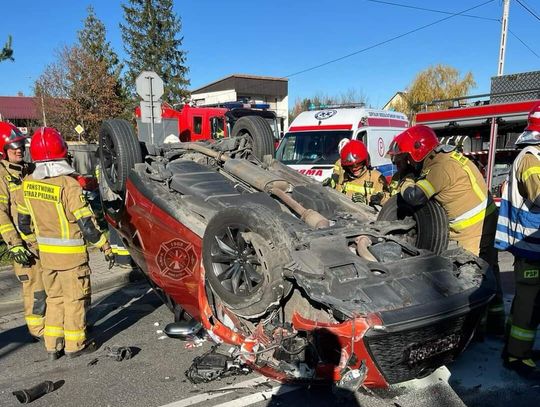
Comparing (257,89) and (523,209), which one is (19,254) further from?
(257,89)

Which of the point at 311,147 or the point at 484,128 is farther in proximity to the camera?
the point at 311,147

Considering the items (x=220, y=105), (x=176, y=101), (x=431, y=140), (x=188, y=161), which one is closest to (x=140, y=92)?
(x=188, y=161)

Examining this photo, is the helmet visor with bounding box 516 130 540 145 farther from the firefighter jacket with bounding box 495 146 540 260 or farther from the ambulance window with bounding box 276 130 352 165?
the ambulance window with bounding box 276 130 352 165

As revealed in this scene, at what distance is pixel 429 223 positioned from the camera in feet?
10.9

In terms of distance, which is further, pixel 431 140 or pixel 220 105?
pixel 220 105

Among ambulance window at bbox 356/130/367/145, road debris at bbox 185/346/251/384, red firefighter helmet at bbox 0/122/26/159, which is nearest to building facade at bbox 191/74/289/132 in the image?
ambulance window at bbox 356/130/367/145

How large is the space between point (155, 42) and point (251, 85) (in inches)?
315

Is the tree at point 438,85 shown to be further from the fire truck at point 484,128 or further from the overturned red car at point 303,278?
the overturned red car at point 303,278

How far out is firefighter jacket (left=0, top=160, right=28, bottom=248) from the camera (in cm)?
398

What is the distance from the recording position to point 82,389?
324 cm

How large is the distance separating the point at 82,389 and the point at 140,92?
285 inches

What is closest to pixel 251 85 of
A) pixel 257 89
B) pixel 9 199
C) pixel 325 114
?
pixel 257 89

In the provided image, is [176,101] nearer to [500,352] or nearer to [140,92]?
[140,92]

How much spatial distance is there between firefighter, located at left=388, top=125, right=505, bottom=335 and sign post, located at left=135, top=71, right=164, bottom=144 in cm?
673
